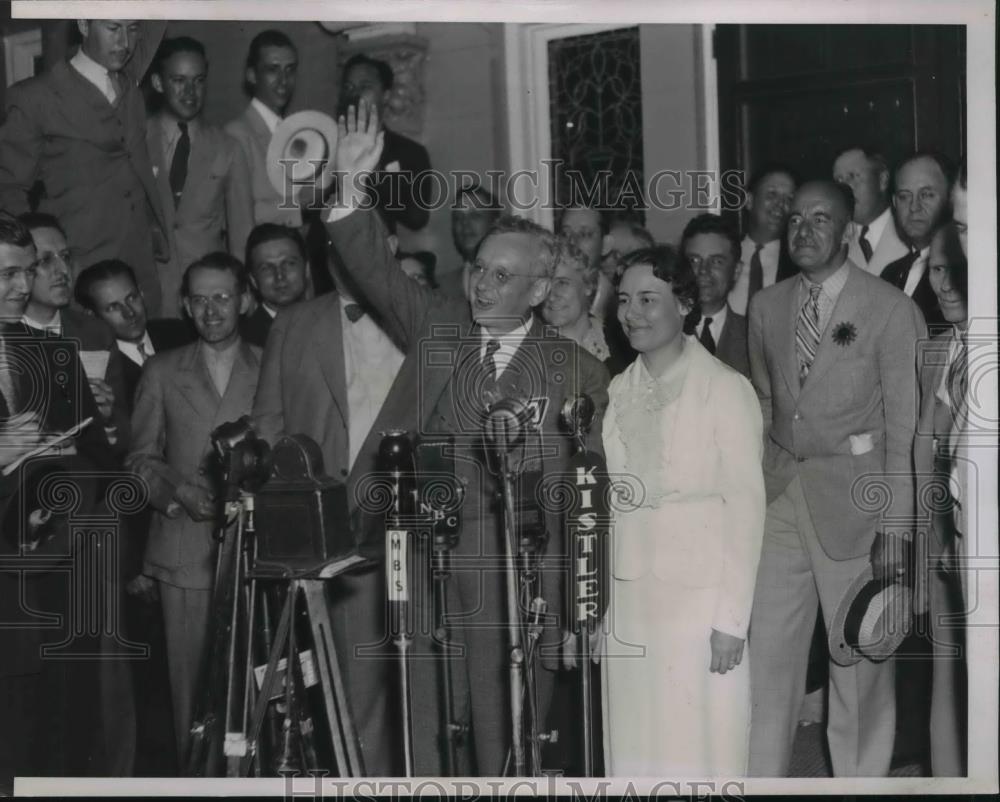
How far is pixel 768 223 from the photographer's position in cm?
333

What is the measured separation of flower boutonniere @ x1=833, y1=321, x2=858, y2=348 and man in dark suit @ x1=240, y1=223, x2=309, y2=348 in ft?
4.75

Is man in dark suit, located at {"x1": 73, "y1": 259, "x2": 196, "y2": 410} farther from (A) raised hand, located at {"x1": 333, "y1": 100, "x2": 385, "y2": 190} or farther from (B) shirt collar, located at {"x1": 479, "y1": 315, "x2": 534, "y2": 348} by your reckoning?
(B) shirt collar, located at {"x1": 479, "y1": 315, "x2": 534, "y2": 348}

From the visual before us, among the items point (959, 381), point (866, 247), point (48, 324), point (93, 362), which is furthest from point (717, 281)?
point (48, 324)

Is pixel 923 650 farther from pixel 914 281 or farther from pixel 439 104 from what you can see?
pixel 439 104

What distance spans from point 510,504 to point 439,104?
1115 mm

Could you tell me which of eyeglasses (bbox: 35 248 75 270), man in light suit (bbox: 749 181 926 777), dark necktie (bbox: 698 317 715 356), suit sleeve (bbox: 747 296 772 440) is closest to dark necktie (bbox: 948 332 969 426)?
man in light suit (bbox: 749 181 926 777)

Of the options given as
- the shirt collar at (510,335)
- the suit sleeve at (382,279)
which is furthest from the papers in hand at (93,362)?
the shirt collar at (510,335)

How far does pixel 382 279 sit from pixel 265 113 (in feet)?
1.91

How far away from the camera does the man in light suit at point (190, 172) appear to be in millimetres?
3395

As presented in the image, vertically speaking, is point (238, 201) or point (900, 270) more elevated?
point (238, 201)

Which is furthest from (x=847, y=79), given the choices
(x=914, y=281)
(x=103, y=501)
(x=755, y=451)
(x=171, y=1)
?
(x=103, y=501)

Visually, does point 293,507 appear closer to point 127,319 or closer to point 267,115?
point 127,319

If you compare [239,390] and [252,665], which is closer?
[252,665]

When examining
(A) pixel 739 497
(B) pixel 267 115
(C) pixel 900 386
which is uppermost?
(B) pixel 267 115
